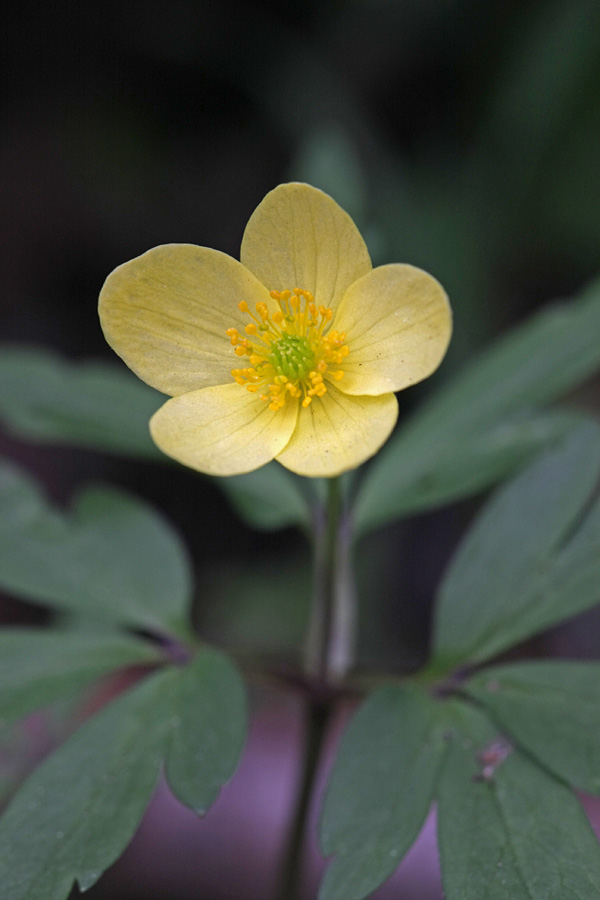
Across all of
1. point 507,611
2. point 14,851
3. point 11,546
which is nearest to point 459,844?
point 507,611

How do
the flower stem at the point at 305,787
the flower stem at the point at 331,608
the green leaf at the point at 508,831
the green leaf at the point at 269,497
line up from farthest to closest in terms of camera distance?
the green leaf at the point at 269,497 → the flower stem at the point at 305,787 → the flower stem at the point at 331,608 → the green leaf at the point at 508,831

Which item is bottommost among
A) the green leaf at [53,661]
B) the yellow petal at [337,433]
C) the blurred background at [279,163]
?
the green leaf at [53,661]

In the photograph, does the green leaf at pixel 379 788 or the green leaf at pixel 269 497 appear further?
the green leaf at pixel 269 497

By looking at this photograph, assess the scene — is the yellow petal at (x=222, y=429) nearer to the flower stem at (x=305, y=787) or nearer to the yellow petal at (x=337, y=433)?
the yellow petal at (x=337, y=433)

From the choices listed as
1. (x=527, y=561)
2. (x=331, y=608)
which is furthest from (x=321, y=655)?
(x=527, y=561)

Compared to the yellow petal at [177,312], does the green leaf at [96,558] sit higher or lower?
lower

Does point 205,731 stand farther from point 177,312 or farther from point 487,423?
point 487,423

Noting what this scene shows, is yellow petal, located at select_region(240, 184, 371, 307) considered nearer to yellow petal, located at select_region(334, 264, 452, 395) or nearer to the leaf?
yellow petal, located at select_region(334, 264, 452, 395)

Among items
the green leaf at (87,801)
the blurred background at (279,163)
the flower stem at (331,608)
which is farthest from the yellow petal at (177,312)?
the blurred background at (279,163)

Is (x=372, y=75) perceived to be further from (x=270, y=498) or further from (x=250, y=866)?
(x=250, y=866)
